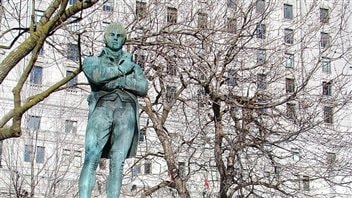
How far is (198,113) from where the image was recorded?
15.0 meters

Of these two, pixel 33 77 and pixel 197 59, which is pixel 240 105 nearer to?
pixel 197 59

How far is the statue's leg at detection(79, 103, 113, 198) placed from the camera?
647cm

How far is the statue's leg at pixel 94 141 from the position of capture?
647cm

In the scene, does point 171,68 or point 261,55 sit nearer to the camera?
point 171,68

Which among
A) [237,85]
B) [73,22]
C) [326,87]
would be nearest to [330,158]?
[326,87]

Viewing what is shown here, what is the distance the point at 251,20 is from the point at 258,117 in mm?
2388

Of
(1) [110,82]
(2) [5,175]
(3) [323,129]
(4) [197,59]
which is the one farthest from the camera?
(2) [5,175]

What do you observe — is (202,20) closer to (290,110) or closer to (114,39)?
(290,110)

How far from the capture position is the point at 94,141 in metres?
6.49

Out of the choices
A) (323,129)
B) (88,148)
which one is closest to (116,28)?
(88,148)

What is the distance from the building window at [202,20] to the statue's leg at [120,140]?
7.79 metres

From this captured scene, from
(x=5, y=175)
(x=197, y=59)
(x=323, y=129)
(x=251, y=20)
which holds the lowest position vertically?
(x=5, y=175)

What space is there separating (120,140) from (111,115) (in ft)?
0.91

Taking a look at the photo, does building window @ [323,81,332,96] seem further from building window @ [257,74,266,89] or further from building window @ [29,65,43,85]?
building window @ [29,65,43,85]
